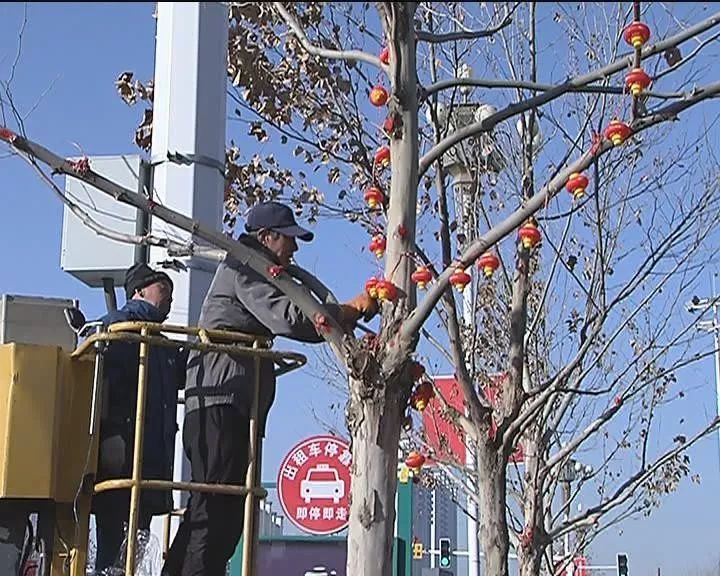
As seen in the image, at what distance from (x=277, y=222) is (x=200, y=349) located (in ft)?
2.92

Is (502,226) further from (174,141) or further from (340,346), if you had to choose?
(174,141)

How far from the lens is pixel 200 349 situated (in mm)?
5371

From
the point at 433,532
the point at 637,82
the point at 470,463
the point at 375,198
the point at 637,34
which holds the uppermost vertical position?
the point at 637,34

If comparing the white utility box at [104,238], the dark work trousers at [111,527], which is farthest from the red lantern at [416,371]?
the white utility box at [104,238]

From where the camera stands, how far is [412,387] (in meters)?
5.43

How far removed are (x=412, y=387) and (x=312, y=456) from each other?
23.2 ft

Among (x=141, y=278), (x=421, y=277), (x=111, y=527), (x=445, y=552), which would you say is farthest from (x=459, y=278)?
(x=445, y=552)

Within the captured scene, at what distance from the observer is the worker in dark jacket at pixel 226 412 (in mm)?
5594

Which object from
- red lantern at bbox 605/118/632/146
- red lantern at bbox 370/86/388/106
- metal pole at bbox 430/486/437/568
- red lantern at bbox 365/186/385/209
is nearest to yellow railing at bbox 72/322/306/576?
red lantern at bbox 365/186/385/209

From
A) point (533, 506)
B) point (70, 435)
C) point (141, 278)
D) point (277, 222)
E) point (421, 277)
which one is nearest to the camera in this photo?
point (70, 435)

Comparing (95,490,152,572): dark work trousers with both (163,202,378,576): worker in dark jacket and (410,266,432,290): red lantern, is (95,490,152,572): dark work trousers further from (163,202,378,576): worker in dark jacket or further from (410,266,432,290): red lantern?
(410,266,432,290): red lantern

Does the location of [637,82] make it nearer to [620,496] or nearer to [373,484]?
[373,484]

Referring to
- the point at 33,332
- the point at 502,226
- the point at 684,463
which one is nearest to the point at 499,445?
the point at 502,226

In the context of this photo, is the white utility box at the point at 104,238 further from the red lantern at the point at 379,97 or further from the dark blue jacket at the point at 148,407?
the red lantern at the point at 379,97
